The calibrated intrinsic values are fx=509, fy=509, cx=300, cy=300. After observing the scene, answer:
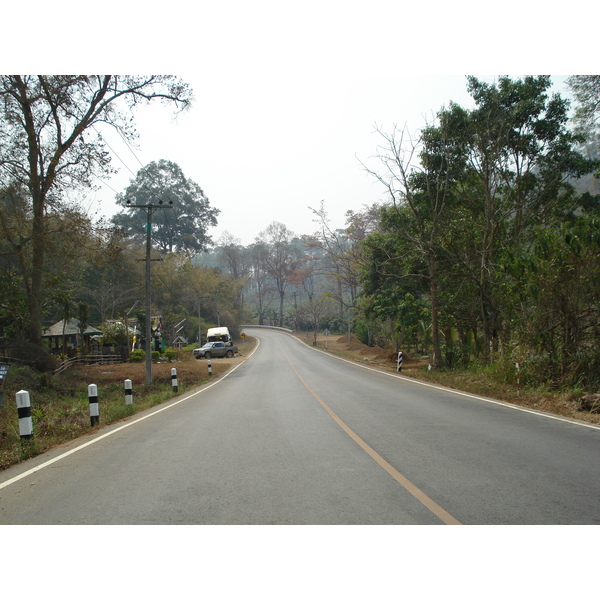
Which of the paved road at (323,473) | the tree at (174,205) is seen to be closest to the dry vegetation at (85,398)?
the paved road at (323,473)

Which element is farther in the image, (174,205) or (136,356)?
(174,205)

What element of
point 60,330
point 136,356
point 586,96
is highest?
point 586,96

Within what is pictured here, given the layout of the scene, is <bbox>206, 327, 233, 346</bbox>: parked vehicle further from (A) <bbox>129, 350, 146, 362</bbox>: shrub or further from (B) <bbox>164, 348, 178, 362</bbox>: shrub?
(A) <bbox>129, 350, 146, 362</bbox>: shrub

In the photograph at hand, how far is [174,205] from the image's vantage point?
3012 inches

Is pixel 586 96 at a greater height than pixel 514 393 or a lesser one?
greater

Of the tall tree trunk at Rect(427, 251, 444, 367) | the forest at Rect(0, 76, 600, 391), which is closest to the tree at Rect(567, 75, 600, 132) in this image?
the forest at Rect(0, 76, 600, 391)

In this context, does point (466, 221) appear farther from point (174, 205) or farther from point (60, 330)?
point (174, 205)

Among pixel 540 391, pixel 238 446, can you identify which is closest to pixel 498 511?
pixel 238 446

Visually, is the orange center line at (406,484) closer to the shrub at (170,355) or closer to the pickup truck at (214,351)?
the shrub at (170,355)

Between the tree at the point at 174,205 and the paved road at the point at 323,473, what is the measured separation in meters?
69.7

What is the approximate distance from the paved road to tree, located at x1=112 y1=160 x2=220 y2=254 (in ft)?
229

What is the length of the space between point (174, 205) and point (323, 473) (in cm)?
7503

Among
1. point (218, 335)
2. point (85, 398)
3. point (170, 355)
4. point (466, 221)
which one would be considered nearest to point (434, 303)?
point (466, 221)

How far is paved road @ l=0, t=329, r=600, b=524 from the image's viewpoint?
448 centimetres
